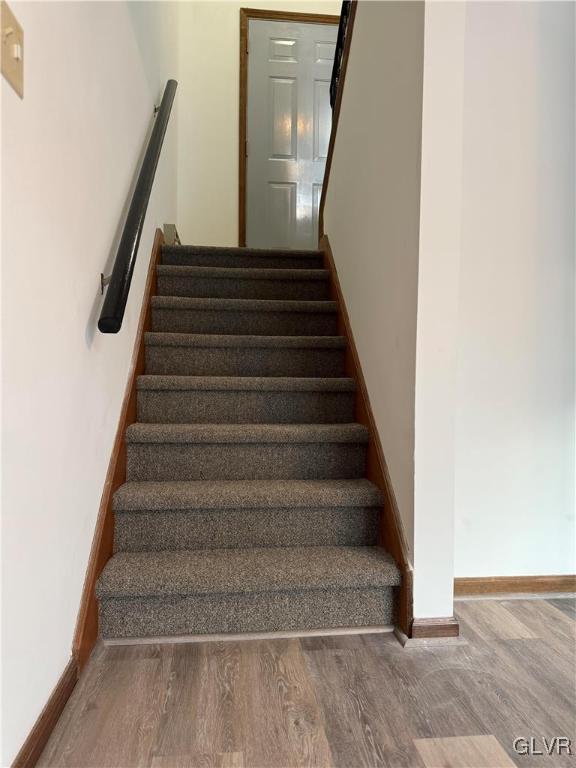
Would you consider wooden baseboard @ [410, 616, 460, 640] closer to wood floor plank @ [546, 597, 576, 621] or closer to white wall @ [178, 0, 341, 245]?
wood floor plank @ [546, 597, 576, 621]

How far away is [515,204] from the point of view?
6.02ft

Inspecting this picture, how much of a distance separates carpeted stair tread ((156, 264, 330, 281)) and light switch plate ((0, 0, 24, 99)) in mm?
1736

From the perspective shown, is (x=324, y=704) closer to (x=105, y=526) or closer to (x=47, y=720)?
(x=47, y=720)

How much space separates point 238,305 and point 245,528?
118cm

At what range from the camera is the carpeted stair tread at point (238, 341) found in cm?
229

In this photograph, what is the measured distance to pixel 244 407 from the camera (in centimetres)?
Answer: 212

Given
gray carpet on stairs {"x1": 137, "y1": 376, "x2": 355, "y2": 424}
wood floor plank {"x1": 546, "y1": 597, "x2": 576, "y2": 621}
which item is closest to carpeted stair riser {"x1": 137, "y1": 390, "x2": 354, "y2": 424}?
gray carpet on stairs {"x1": 137, "y1": 376, "x2": 355, "y2": 424}

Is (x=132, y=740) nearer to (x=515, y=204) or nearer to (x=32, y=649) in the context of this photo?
(x=32, y=649)

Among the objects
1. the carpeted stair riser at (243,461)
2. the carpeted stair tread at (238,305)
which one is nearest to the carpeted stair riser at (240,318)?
the carpeted stair tread at (238,305)

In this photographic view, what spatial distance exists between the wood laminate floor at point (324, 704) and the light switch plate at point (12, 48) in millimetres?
1304

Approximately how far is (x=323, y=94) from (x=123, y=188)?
3.01 meters

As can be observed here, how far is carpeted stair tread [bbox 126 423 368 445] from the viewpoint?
186 cm

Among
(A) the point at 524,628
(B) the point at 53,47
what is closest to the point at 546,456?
(A) the point at 524,628

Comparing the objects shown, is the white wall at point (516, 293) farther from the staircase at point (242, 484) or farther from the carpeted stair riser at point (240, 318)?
the carpeted stair riser at point (240, 318)
